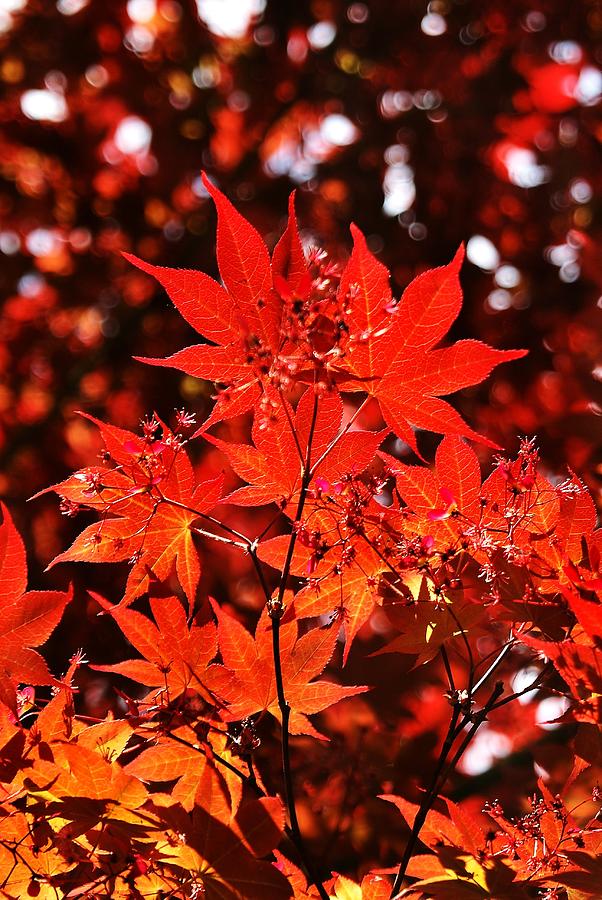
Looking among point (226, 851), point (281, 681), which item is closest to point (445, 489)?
point (281, 681)

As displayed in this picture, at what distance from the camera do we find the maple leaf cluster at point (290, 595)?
729mm

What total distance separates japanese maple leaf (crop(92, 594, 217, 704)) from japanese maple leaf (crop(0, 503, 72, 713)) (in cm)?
5

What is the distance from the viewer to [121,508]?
0.85m

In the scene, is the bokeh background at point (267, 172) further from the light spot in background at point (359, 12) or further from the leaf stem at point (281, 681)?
the leaf stem at point (281, 681)

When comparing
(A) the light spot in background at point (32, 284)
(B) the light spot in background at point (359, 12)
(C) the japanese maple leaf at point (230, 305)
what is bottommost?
(A) the light spot in background at point (32, 284)

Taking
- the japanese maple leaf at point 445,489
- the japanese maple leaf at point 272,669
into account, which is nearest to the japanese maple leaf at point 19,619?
the japanese maple leaf at point 272,669

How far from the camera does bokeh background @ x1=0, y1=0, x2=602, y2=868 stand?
4.03m

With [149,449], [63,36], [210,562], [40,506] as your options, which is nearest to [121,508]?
[149,449]

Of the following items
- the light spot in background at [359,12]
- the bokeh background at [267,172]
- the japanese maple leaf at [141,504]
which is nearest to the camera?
the japanese maple leaf at [141,504]

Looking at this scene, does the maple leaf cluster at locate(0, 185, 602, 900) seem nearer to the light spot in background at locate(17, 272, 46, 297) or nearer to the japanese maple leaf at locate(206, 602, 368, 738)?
the japanese maple leaf at locate(206, 602, 368, 738)

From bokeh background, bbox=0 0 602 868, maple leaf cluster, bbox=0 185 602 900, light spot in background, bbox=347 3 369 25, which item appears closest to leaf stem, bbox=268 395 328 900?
maple leaf cluster, bbox=0 185 602 900

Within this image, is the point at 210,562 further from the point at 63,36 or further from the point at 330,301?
the point at 63,36

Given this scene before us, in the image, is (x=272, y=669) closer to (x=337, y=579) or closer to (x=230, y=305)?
(x=337, y=579)

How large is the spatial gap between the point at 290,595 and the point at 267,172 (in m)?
4.61
